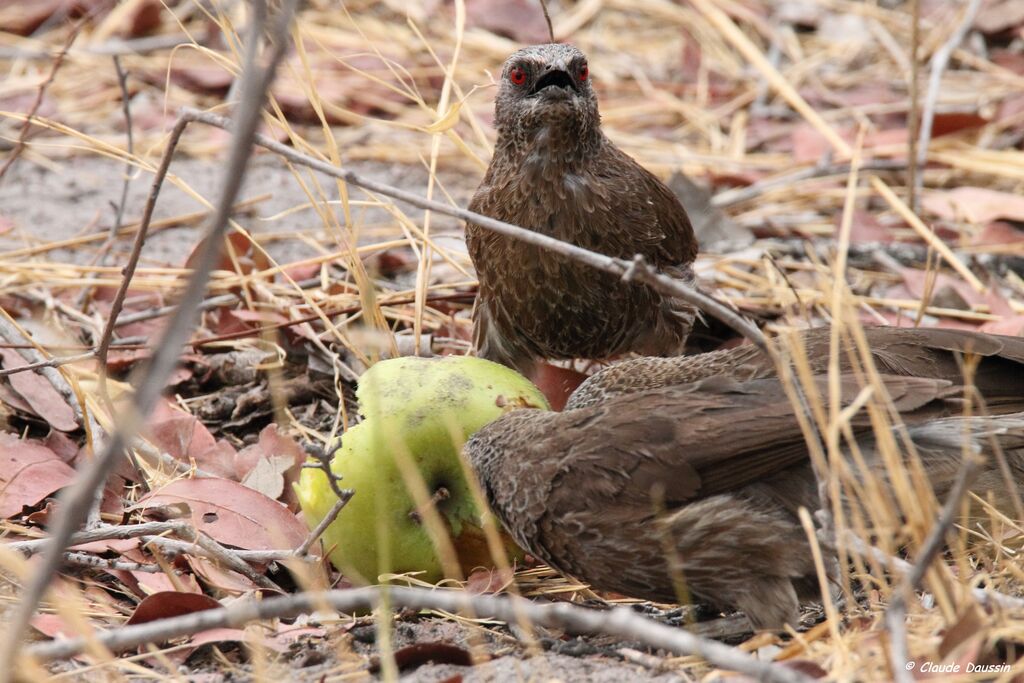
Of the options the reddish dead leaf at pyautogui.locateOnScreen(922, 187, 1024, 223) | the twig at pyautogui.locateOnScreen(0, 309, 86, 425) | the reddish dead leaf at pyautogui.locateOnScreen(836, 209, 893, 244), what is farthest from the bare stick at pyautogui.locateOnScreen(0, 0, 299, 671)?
the reddish dead leaf at pyautogui.locateOnScreen(922, 187, 1024, 223)

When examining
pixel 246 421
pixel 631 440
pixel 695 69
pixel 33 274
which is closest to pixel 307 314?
pixel 246 421

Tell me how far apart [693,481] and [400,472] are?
0.74m

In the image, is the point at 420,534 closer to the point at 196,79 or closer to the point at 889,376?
the point at 889,376

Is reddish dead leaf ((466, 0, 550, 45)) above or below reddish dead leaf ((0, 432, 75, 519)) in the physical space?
above

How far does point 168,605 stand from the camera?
2.81 metres

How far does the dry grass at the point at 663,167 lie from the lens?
9.73ft

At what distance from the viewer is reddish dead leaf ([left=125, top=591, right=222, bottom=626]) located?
279cm

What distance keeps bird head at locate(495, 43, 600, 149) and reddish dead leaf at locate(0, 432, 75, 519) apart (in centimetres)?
167

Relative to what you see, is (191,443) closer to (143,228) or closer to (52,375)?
(52,375)

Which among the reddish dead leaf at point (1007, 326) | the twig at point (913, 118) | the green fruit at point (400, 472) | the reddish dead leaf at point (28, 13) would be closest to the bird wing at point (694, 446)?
the green fruit at point (400, 472)

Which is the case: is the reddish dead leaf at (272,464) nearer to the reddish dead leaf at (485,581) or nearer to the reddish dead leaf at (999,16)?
the reddish dead leaf at (485,581)

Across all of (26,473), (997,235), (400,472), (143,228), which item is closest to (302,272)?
(26,473)

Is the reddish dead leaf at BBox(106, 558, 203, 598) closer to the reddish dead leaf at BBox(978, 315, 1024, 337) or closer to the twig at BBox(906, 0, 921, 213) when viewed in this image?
the reddish dead leaf at BBox(978, 315, 1024, 337)

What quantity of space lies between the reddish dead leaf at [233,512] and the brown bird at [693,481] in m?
0.58
